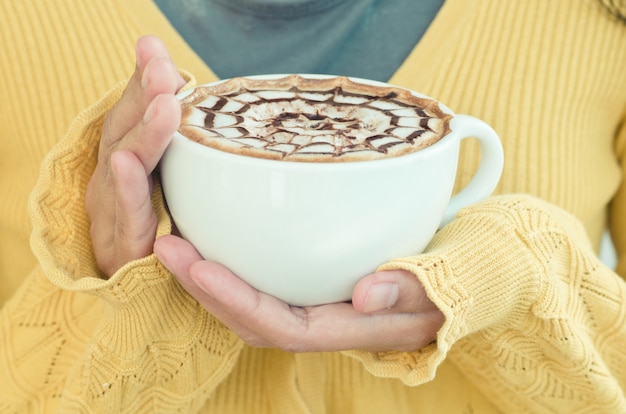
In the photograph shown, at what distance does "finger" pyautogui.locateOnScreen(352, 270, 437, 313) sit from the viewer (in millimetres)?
451

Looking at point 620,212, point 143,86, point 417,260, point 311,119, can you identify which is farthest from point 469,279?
point 620,212

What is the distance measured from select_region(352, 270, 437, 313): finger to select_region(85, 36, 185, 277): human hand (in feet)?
0.53

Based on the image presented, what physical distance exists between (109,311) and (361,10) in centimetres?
45

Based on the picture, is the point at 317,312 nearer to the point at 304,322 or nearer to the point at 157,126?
the point at 304,322

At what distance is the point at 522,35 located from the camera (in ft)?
2.55

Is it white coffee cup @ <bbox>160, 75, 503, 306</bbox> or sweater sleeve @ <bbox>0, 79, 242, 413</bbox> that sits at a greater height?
white coffee cup @ <bbox>160, 75, 503, 306</bbox>

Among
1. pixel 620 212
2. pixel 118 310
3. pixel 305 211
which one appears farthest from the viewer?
pixel 620 212

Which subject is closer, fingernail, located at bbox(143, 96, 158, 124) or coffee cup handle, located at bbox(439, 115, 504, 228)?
fingernail, located at bbox(143, 96, 158, 124)

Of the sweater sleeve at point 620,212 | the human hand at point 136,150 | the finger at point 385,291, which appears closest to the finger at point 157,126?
the human hand at point 136,150

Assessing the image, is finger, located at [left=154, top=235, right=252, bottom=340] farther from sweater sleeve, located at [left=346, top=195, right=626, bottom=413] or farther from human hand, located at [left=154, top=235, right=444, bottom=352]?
sweater sleeve, located at [left=346, top=195, right=626, bottom=413]

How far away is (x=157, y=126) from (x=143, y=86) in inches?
2.1

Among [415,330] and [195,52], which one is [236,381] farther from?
[195,52]

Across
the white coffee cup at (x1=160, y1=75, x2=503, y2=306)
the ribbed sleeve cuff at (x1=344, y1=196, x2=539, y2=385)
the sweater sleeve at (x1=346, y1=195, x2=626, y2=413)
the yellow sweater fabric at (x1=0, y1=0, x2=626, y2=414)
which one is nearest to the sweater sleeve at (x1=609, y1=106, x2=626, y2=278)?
the yellow sweater fabric at (x1=0, y1=0, x2=626, y2=414)

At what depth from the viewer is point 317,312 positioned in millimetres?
487
